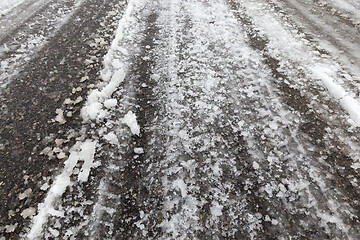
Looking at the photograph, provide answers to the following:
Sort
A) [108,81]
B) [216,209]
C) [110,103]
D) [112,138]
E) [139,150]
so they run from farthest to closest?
[108,81] < [110,103] < [112,138] < [139,150] < [216,209]

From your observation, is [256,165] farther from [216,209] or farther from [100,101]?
[100,101]

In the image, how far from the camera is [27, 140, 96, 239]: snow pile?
1969 millimetres

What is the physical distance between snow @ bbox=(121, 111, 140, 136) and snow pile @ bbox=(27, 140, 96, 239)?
484mm

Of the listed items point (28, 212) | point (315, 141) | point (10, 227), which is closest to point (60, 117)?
point (28, 212)

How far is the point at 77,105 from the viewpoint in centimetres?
309

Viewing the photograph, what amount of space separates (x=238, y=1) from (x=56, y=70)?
5043 millimetres

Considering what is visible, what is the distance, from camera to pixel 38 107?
3.05m

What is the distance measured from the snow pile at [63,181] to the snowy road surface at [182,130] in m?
0.01

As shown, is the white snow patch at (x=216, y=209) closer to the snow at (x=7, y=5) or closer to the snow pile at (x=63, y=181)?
the snow pile at (x=63, y=181)

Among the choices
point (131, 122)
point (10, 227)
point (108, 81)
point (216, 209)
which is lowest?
point (10, 227)

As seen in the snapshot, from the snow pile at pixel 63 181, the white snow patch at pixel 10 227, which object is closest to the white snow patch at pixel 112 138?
the snow pile at pixel 63 181

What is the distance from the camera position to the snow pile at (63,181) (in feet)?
6.46

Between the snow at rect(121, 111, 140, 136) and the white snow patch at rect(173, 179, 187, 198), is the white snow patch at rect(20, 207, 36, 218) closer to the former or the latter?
the snow at rect(121, 111, 140, 136)

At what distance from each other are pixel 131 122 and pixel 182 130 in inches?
27.4
